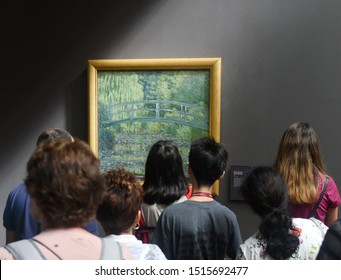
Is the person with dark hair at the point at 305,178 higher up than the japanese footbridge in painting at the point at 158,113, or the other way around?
the japanese footbridge in painting at the point at 158,113

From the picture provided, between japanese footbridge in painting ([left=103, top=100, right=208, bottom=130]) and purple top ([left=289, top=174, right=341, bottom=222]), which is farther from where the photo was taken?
japanese footbridge in painting ([left=103, top=100, right=208, bottom=130])

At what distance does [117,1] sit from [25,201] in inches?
82.2

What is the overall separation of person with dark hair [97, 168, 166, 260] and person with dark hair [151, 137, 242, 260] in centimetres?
25

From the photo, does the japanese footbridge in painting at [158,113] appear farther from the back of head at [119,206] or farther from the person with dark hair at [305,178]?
the back of head at [119,206]

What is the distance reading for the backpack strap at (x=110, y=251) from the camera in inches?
47.7

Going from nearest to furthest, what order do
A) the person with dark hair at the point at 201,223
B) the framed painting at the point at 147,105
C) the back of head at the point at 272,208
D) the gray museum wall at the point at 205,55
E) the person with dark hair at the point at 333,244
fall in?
the person with dark hair at the point at 333,244 → the back of head at the point at 272,208 → the person with dark hair at the point at 201,223 → the gray museum wall at the point at 205,55 → the framed painting at the point at 147,105

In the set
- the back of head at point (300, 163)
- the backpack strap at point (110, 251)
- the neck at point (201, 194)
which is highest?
the back of head at point (300, 163)

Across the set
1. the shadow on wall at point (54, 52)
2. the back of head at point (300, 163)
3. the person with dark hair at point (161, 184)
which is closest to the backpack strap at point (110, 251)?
the person with dark hair at point (161, 184)

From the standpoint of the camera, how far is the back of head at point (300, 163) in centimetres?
212

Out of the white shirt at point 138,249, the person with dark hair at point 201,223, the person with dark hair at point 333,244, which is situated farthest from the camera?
the person with dark hair at point 201,223

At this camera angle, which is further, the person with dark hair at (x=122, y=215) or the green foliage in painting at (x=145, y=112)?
the green foliage in painting at (x=145, y=112)

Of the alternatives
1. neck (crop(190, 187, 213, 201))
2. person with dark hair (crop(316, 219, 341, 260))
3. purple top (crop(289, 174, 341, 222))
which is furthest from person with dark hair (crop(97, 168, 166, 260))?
purple top (crop(289, 174, 341, 222))

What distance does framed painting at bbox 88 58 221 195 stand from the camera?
10.5ft

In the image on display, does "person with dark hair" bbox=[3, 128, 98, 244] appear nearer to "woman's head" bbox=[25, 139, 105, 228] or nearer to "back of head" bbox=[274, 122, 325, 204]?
"woman's head" bbox=[25, 139, 105, 228]
